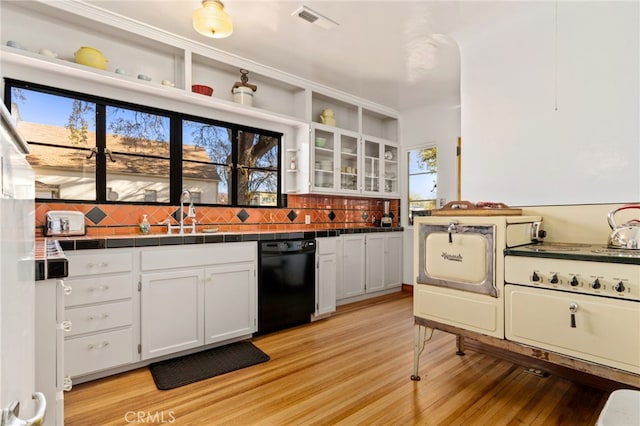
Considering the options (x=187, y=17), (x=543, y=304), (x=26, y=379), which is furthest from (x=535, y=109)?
(x=26, y=379)

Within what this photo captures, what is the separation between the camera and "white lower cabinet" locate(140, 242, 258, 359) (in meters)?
2.33

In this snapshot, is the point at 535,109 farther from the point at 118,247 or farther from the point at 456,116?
the point at 118,247

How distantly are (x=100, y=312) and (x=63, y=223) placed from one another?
0.73m

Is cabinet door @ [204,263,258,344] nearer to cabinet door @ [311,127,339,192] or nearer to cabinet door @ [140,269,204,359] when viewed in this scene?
cabinet door @ [140,269,204,359]

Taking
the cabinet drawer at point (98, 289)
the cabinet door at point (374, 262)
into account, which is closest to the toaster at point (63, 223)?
the cabinet drawer at point (98, 289)

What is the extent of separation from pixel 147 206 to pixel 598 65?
351cm

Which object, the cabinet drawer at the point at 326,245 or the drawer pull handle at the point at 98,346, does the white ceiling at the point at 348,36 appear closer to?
the cabinet drawer at the point at 326,245

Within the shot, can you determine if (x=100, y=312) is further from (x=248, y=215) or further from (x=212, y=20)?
(x=212, y=20)

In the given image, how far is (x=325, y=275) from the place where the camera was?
346 cm

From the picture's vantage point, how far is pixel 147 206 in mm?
2885

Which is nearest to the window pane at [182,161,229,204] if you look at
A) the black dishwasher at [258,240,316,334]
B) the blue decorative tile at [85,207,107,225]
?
the blue decorative tile at [85,207,107,225]

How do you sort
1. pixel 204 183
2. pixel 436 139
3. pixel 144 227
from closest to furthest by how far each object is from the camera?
1. pixel 144 227
2. pixel 204 183
3. pixel 436 139

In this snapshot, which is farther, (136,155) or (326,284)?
(326,284)

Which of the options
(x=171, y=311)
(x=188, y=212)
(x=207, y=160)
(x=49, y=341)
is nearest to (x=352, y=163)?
(x=207, y=160)
